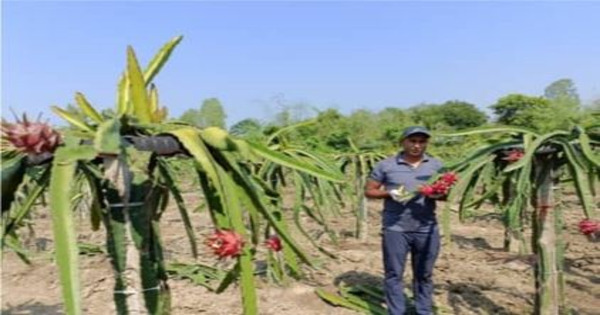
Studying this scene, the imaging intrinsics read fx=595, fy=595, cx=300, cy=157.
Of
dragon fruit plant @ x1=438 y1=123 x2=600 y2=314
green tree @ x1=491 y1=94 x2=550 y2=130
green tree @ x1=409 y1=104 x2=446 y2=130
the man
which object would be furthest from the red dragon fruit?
green tree @ x1=409 y1=104 x2=446 y2=130

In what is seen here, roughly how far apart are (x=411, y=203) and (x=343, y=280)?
1.31 metres

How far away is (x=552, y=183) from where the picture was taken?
2926mm

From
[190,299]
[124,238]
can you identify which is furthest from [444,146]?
[124,238]

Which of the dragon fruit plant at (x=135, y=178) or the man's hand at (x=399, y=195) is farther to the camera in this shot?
the man's hand at (x=399, y=195)

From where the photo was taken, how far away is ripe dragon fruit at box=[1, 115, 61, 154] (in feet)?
3.45

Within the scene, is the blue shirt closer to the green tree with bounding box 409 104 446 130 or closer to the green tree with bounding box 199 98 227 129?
the green tree with bounding box 199 98 227 129

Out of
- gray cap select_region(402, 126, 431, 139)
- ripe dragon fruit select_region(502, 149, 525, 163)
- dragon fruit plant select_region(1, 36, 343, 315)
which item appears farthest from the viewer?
gray cap select_region(402, 126, 431, 139)

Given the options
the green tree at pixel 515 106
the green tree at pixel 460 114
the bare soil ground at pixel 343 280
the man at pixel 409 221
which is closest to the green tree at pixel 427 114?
the green tree at pixel 460 114

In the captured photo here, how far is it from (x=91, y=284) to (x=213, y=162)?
3.36 m

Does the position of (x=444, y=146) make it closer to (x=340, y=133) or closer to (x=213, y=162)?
(x=340, y=133)

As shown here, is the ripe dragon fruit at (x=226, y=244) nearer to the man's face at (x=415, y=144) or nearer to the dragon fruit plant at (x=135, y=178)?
the dragon fruit plant at (x=135, y=178)

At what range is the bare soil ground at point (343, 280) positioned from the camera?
374 cm

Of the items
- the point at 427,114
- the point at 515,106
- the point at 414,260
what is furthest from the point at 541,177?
the point at 427,114

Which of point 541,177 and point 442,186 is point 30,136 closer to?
point 442,186
